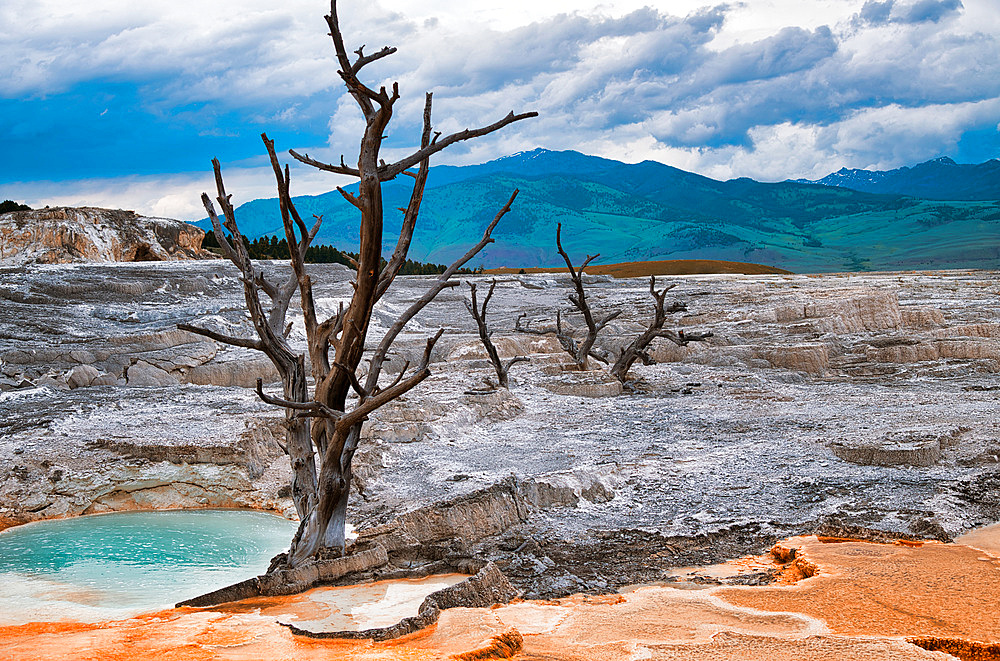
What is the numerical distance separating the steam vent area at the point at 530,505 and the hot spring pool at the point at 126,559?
0.13ft

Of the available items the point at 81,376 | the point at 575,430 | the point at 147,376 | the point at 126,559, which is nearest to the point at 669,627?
the point at 126,559

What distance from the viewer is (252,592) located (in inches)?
215

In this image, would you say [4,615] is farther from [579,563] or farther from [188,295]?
[188,295]

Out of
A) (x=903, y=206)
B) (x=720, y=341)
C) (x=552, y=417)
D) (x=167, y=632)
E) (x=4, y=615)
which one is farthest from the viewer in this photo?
(x=903, y=206)

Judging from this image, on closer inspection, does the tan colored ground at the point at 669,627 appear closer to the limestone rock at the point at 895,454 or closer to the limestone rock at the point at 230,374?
the limestone rock at the point at 895,454

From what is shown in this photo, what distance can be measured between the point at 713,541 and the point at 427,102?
410 centimetres

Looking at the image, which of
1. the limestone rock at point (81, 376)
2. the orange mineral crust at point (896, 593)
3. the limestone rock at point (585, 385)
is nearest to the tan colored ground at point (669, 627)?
the orange mineral crust at point (896, 593)

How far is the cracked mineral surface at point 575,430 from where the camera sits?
695 cm

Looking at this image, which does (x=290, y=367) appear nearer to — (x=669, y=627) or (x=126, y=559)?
(x=126, y=559)

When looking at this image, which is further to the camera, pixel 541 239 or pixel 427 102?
pixel 541 239

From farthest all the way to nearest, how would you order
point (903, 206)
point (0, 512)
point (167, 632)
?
point (903, 206), point (0, 512), point (167, 632)

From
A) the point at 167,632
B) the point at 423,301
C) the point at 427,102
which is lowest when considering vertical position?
the point at 167,632

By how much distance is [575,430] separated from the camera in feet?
38.0

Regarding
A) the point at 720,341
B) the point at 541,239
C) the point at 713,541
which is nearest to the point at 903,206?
the point at 541,239
